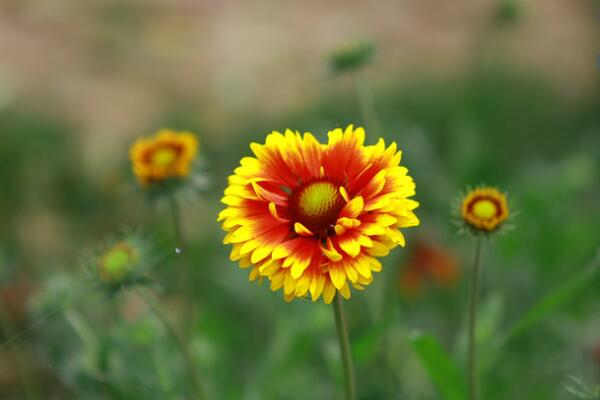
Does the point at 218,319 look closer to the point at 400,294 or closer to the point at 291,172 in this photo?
the point at 400,294

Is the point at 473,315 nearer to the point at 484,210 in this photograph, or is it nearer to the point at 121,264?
the point at 484,210

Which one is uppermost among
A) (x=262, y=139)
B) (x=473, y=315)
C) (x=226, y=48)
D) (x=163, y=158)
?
(x=226, y=48)

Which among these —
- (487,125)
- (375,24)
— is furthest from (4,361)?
(375,24)

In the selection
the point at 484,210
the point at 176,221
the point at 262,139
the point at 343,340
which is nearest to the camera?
the point at 343,340

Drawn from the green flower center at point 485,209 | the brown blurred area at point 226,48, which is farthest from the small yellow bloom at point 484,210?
the brown blurred area at point 226,48

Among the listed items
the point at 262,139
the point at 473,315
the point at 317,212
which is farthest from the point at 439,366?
the point at 262,139
